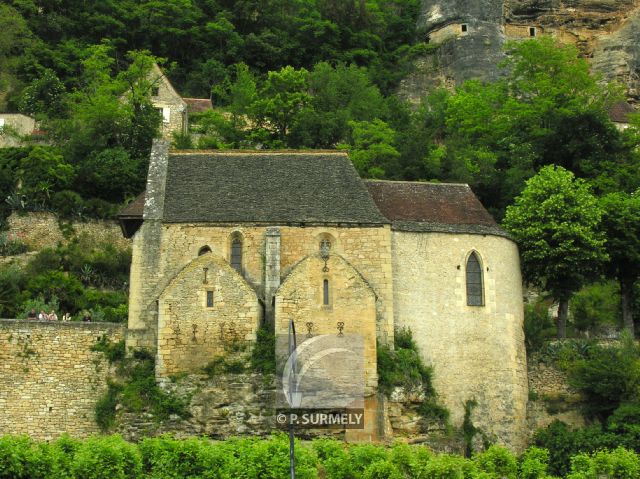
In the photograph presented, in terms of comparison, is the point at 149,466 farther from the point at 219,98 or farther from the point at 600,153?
the point at 219,98

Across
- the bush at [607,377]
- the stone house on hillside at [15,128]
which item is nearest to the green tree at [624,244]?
the bush at [607,377]

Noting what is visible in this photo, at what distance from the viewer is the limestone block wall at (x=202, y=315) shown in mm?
36938

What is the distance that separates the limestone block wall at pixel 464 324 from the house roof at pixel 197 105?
28671 mm

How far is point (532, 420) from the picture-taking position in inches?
1581

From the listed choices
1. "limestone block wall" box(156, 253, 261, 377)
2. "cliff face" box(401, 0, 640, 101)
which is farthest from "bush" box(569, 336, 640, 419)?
"cliff face" box(401, 0, 640, 101)

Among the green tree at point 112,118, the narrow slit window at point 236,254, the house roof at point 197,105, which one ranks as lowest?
the narrow slit window at point 236,254

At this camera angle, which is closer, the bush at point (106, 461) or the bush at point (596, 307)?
the bush at point (106, 461)

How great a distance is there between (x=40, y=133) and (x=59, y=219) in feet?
32.7

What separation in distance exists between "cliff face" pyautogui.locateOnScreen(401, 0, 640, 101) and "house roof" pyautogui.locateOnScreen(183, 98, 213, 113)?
1464cm

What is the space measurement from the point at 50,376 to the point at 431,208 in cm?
1599

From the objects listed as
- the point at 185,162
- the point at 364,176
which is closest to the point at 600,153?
the point at 364,176

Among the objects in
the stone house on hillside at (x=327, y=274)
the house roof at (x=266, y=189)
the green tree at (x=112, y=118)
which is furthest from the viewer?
the green tree at (x=112, y=118)

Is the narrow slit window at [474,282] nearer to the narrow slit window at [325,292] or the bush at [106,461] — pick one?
the narrow slit window at [325,292]

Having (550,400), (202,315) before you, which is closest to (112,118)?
(202,315)
